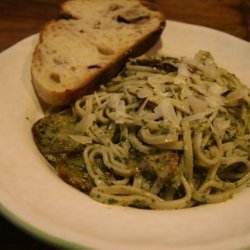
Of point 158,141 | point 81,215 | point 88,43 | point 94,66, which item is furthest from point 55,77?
point 81,215

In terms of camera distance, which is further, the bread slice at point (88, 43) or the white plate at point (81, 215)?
the bread slice at point (88, 43)

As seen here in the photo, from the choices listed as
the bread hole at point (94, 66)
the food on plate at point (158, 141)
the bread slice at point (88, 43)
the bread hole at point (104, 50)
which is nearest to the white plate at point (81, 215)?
the food on plate at point (158, 141)

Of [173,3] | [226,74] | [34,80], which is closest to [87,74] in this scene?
[34,80]

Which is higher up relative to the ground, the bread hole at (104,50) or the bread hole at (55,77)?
the bread hole at (104,50)

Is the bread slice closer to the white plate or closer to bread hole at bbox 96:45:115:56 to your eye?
bread hole at bbox 96:45:115:56

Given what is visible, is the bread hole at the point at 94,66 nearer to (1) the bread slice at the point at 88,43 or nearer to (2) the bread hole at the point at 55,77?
(1) the bread slice at the point at 88,43
